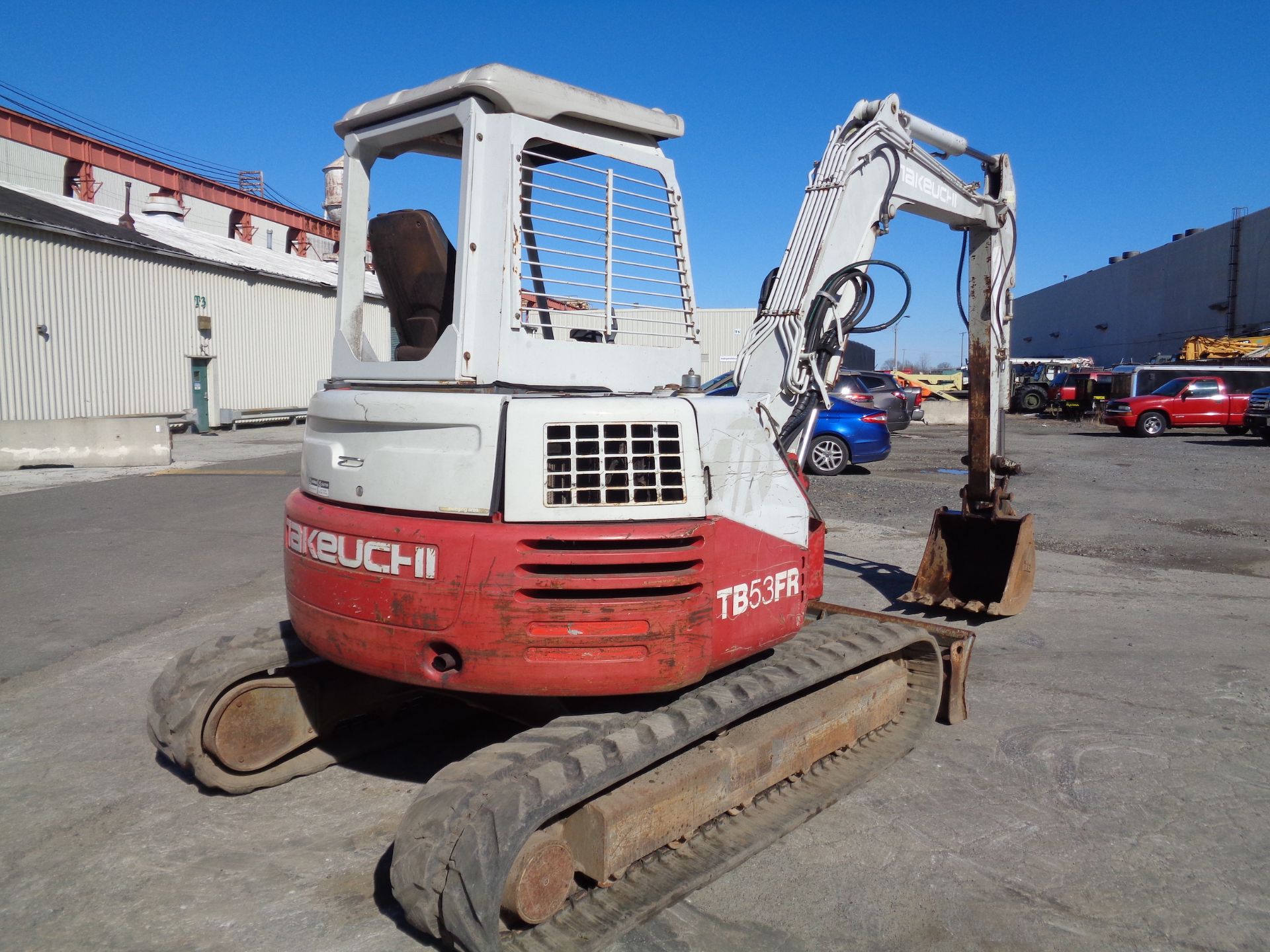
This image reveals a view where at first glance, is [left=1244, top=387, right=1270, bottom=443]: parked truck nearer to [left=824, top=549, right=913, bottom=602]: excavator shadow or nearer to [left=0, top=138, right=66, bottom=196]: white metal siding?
[left=824, top=549, right=913, bottom=602]: excavator shadow

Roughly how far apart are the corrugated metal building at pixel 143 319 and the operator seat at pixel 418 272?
15.5 metres

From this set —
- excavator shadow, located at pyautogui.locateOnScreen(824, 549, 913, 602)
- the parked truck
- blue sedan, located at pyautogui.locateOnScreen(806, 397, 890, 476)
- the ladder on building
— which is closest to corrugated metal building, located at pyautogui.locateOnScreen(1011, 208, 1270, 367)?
the ladder on building

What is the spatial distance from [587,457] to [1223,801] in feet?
10.8

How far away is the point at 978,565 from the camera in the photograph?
7.62 metres

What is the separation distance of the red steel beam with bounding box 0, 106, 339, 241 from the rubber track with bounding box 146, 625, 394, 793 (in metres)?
30.0

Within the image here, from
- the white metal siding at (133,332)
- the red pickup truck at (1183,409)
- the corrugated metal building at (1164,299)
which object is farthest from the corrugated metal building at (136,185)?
the corrugated metal building at (1164,299)

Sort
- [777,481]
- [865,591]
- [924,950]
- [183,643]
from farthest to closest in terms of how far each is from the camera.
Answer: [865,591]
[183,643]
[777,481]
[924,950]

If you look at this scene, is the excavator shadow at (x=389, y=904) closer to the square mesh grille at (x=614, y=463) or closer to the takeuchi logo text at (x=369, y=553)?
the takeuchi logo text at (x=369, y=553)

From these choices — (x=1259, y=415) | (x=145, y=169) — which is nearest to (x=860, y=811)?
(x=1259, y=415)

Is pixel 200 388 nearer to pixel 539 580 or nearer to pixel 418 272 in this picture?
pixel 418 272

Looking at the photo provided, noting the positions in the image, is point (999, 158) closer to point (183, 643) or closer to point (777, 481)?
point (777, 481)

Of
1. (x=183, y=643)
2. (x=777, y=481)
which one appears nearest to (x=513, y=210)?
(x=777, y=481)

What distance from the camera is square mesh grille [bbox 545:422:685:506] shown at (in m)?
3.46

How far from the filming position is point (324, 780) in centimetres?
467
